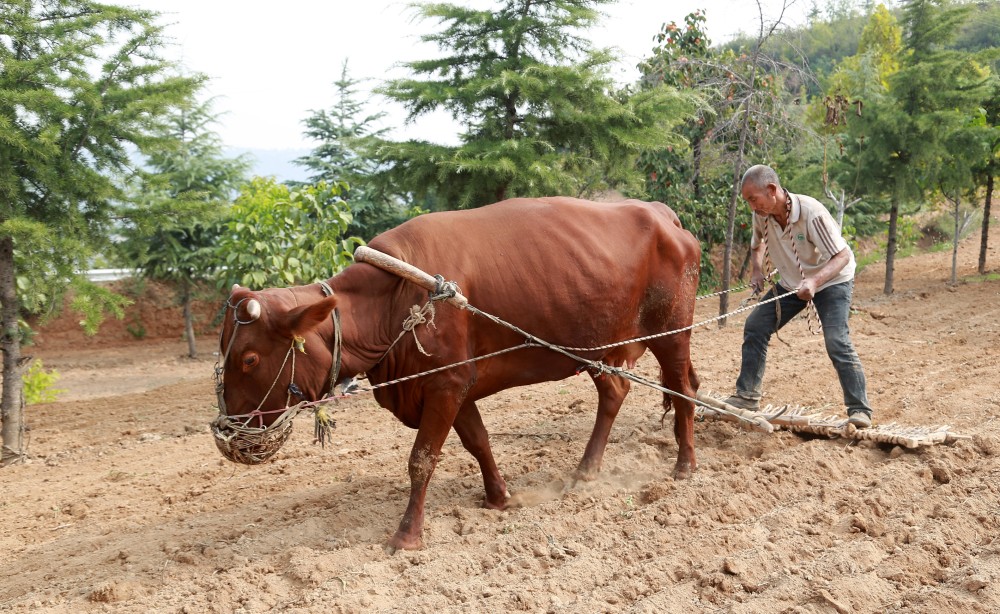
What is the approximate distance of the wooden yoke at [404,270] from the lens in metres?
4.64

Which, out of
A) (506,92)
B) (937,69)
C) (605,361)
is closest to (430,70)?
(506,92)

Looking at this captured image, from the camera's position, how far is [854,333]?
34.7ft

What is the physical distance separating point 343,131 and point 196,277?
210 inches

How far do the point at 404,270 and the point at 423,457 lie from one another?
1.15m

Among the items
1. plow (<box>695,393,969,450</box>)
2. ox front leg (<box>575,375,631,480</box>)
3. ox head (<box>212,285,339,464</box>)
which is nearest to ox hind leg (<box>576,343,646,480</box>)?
ox front leg (<box>575,375,631,480</box>)

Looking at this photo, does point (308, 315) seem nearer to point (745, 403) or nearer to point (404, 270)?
point (404, 270)

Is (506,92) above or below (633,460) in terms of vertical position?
above

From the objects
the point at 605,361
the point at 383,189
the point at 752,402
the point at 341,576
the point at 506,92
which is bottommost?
the point at 341,576

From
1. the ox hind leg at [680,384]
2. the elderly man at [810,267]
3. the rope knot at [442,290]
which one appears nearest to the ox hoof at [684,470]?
the ox hind leg at [680,384]

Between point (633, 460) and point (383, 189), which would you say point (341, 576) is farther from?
point (383, 189)

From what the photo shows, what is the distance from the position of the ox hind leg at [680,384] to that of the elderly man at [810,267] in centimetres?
79

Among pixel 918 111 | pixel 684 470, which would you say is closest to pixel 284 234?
pixel 684 470

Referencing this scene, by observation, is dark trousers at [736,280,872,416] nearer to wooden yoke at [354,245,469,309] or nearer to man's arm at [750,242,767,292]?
man's arm at [750,242,767,292]

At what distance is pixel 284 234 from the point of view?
33.6ft
